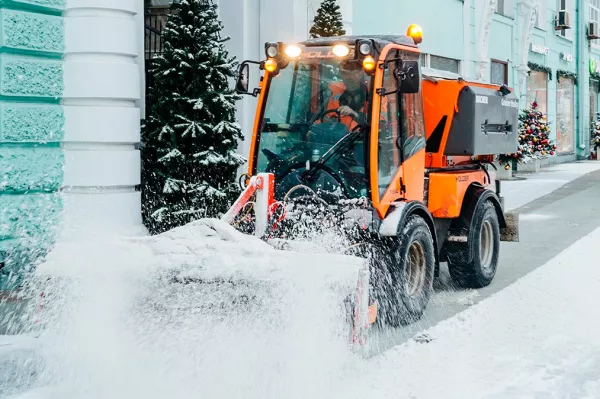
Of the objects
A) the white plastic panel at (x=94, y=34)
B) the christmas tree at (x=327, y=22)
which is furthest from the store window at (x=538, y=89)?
the white plastic panel at (x=94, y=34)

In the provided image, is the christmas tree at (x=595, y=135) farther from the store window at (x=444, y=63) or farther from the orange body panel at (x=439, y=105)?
the orange body panel at (x=439, y=105)

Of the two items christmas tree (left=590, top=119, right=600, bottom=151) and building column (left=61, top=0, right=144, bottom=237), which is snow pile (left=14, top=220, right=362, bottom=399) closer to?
building column (left=61, top=0, right=144, bottom=237)

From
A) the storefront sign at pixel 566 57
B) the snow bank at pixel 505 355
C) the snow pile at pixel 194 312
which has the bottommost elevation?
the snow bank at pixel 505 355

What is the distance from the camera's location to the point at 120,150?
9727 millimetres

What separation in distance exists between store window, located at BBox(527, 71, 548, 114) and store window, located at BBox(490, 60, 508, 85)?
281 cm

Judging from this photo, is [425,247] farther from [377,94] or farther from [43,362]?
[43,362]

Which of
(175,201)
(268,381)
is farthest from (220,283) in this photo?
(175,201)

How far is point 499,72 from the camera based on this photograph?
25.5 m

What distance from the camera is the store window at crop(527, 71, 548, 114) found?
94.7ft

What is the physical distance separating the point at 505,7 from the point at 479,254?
19.0 meters

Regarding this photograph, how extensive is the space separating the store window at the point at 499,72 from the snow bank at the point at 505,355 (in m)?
17.2

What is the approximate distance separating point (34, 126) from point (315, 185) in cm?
346

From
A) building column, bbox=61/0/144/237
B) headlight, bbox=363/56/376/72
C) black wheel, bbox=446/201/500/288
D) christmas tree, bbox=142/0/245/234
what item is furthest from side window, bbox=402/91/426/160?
building column, bbox=61/0/144/237

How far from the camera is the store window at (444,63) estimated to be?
20020 millimetres
